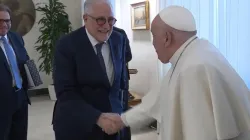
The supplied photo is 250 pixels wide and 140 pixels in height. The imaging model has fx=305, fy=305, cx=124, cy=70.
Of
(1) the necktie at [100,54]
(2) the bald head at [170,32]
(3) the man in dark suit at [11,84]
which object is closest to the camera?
(2) the bald head at [170,32]

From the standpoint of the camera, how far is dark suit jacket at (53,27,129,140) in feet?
5.57

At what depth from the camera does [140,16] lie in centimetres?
481

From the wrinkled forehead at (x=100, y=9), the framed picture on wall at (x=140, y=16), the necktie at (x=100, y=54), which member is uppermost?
the framed picture on wall at (x=140, y=16)

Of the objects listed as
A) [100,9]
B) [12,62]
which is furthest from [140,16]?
[100,9]

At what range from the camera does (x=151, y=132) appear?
14.3 feet

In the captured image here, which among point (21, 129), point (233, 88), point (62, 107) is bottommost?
point (21, 129)

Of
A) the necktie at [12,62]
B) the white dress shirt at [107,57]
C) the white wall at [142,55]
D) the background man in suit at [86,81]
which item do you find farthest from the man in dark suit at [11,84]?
the white wall at [142,55]

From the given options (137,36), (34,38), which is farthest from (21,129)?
(34,38)

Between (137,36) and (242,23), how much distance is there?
8.15 ft

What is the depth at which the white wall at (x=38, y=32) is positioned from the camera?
6.83 meters

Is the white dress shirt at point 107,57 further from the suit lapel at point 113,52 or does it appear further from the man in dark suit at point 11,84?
the man in dark suit at point 11,84

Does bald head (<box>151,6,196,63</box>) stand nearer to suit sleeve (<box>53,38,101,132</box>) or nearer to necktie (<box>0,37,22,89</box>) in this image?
suit sleeve (<box>53,38,101,132</box>)

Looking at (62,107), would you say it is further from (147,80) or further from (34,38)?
(34,38)

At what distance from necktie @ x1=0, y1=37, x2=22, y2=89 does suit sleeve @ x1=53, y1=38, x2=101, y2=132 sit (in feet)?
4.15
